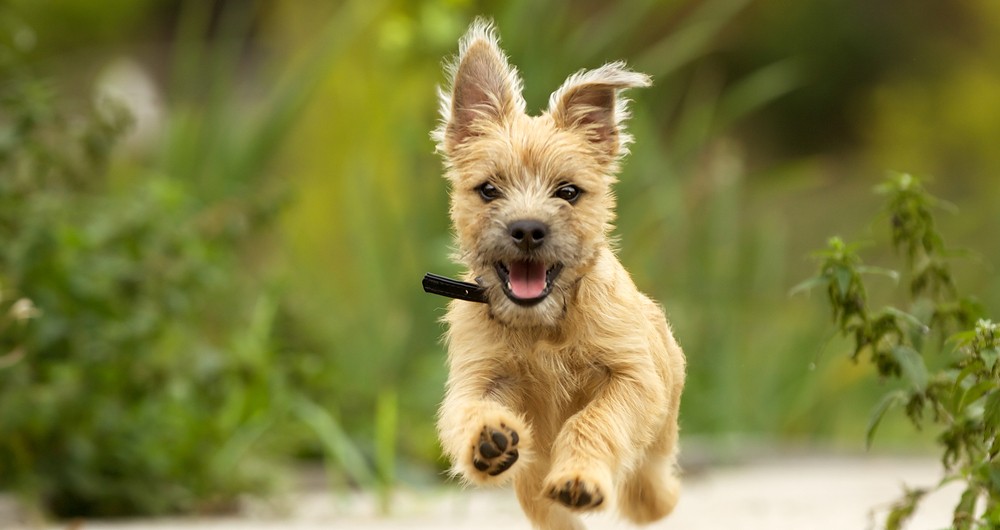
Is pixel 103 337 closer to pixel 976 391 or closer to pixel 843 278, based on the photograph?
pixel 843 278

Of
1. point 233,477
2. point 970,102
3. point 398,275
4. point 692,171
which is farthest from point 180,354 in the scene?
point 970,102

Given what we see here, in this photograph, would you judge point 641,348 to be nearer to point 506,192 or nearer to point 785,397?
point 506,192

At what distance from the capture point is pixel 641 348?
10.6 feet

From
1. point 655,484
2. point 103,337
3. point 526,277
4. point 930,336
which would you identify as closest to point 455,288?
point 526,277

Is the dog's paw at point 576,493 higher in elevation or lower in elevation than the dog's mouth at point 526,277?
lower

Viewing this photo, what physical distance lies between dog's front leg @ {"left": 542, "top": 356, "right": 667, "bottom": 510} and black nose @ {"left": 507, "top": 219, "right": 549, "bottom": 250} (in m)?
0.43

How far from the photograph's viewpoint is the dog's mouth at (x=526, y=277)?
9.86 ft

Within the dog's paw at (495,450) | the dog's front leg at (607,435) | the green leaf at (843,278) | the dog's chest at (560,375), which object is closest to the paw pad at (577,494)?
the dog's front leg at (607,435)

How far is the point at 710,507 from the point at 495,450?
11.5 ft

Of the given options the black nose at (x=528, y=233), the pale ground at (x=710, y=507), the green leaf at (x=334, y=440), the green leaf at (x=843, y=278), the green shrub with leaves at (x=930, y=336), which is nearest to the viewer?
the black nose at (x=528, y=233)

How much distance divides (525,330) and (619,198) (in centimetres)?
501

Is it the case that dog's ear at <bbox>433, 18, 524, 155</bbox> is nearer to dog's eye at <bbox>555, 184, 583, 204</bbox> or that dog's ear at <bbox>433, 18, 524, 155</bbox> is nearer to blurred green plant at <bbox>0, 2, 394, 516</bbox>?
dog's eye at <bbox>555, 184, 583, 204</bbox>

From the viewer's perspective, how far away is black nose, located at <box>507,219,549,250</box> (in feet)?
9.73

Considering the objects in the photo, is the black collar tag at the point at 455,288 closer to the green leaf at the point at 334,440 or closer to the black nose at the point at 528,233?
the black nose at the point at 528,233
